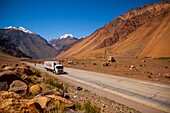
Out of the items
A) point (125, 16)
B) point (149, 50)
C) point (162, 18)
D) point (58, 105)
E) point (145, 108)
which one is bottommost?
point (145, 108)

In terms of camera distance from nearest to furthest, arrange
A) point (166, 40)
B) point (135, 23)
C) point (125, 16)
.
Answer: point (166, 40), point (135, 23), point (125, 16)

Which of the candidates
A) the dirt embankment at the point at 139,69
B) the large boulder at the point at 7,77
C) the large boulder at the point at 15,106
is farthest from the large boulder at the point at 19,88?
the dirt embankment at the point at 139,69

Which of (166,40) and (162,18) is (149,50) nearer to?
(166,40)

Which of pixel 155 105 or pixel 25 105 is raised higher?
pixel 25 105

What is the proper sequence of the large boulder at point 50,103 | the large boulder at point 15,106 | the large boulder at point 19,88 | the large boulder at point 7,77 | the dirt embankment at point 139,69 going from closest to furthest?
the large boulder at point 15,106 → the large boulder at point 50,103 → the large boulder at point 19,88 → the large boulder at point 7,77 → the dirt embankment at point 139,69

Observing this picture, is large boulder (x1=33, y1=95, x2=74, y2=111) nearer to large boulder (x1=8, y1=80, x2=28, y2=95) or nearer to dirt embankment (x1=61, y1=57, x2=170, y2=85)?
large boulder (x1=8, y1=80, x2=28, y2=95)

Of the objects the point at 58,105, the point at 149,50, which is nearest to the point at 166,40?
the point at 149,50

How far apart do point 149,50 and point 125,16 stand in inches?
4716

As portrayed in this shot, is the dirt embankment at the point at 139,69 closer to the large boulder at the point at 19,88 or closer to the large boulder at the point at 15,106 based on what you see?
the large boulder at the point at 19,88

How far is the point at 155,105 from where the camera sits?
12.1 meters

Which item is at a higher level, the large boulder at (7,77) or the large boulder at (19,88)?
the large boulder at (7,77)

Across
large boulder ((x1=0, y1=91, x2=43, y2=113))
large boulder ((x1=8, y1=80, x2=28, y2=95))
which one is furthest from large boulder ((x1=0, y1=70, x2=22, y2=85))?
large boulder ((x1=0, y1=91, x2=43, y2=113))

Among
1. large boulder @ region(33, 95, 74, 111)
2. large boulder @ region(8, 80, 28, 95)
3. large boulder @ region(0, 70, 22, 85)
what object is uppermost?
large boulder @ region(0, 70, 22, 85)

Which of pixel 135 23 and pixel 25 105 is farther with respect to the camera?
pixel 135 23
